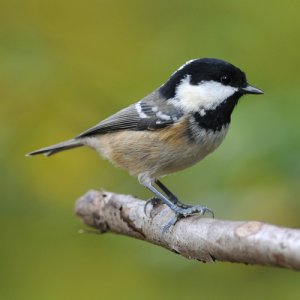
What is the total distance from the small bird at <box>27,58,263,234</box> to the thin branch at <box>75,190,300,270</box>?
126mm

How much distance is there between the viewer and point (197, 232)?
8.21 feet

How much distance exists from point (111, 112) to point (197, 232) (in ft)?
4.78

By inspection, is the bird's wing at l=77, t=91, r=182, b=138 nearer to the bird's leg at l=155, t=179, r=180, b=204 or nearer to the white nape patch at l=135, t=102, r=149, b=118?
the white nape patch at l=135, t=102, r=149, b=118

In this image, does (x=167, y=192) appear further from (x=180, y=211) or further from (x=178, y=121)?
(x=180, y=211)

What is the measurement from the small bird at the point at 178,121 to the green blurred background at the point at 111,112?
0.26 ft

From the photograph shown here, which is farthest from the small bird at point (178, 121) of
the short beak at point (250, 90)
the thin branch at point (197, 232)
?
the thin branch at point (197, 232)

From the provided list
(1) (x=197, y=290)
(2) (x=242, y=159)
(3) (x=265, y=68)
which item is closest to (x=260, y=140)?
(2) (x=242, y=159)

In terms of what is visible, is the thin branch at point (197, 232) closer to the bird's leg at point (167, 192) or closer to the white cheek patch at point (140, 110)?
the bird's leg at point (167, 192)

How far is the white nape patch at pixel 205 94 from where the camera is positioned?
3.41m

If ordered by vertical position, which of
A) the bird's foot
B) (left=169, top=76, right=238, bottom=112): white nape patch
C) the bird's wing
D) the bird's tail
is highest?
(left=169, top=76, right=238, bottom=112): white nape patch

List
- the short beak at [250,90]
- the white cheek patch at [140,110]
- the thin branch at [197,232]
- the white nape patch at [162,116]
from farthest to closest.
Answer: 1. the white cheek patch at [140,110]
2. the white nape patch at [162,116]
3. the short beak at [250,90]
4. the thin branch at [197,232]

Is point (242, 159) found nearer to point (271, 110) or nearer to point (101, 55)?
point (271, 110)

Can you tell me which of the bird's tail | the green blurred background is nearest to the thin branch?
the green blurred background

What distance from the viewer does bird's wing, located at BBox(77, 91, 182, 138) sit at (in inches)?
139
